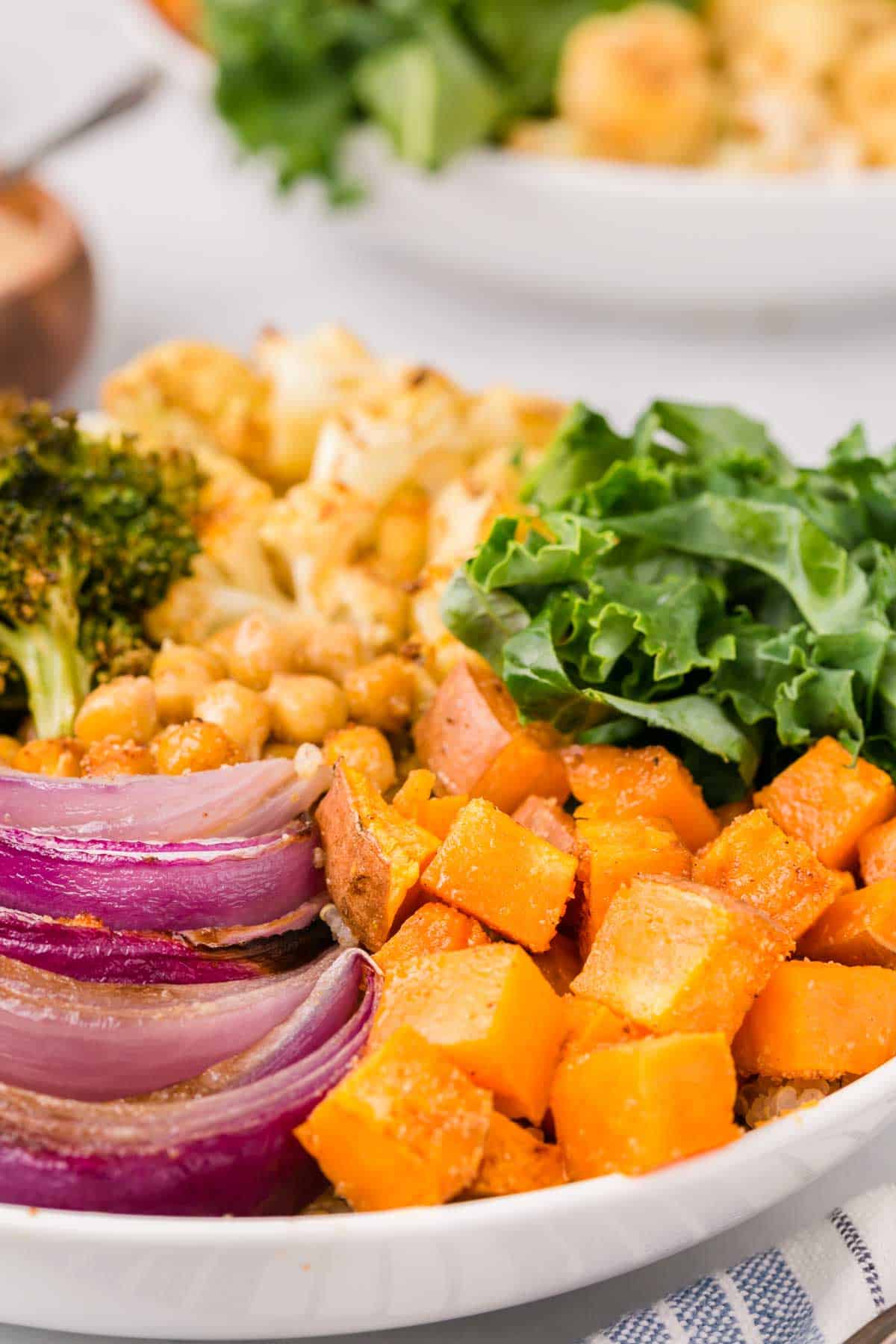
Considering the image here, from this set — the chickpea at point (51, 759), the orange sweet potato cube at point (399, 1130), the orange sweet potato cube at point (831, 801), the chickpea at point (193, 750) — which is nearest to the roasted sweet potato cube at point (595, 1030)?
the orange sweet potato cube at point (399, 1130)

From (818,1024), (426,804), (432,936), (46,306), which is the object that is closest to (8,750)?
A: (426,804)

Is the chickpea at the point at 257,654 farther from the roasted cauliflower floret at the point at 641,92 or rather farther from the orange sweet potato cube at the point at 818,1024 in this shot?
the roasted cauliflower floret at the point at 641,92

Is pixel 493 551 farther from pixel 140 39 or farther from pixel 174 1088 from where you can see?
pixel 140 39

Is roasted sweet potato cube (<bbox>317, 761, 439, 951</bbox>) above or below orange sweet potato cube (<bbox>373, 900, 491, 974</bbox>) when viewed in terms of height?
above

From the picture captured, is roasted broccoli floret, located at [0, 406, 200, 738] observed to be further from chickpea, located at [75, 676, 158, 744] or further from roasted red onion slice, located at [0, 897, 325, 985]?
roasted red onion slice, located at [0, 897, 325, 985]

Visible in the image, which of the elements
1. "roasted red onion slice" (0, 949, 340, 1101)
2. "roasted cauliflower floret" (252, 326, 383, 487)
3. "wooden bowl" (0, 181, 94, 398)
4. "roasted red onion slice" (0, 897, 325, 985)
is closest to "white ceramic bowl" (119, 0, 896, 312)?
"wooden bowl" (0, 181, 94, 398)
